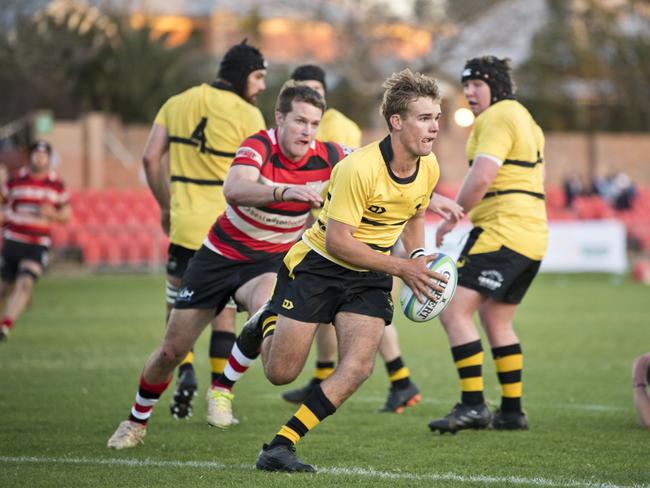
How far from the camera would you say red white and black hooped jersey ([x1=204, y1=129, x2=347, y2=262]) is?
23.4 feet

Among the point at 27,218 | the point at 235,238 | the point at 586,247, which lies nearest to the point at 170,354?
the point at 235,238

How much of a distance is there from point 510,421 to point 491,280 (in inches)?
37.4

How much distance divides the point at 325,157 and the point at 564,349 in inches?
256

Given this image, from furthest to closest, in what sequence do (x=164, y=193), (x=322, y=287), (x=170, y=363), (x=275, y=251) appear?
(x=164, y=193), (x=275, y=251), (x=170, y=363), (x=322, y=287)

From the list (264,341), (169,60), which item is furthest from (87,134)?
(264,341)

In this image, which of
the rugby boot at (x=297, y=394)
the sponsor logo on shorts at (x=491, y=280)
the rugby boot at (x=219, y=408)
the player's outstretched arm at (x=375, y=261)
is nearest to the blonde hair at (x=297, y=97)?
the player's outstretched arm at (x=375, y=261)

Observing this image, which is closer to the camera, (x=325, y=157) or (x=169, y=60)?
(x=325, y=157)

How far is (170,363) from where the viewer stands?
713cm

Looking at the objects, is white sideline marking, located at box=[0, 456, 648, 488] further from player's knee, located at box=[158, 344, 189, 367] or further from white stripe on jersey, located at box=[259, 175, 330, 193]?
white stripe on jersey, located at box=[259, 175, 330, 193]

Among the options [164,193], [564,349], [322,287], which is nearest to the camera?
[322,287]

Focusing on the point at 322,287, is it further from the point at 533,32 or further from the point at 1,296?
the point at 533,32

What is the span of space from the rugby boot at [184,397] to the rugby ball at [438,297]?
235 centimetres

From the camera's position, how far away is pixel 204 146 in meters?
8.39

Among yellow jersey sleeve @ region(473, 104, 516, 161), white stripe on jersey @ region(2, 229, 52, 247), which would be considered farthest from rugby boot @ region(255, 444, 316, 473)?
white stripe on jersey @ region(2, 229, 52, 247)
